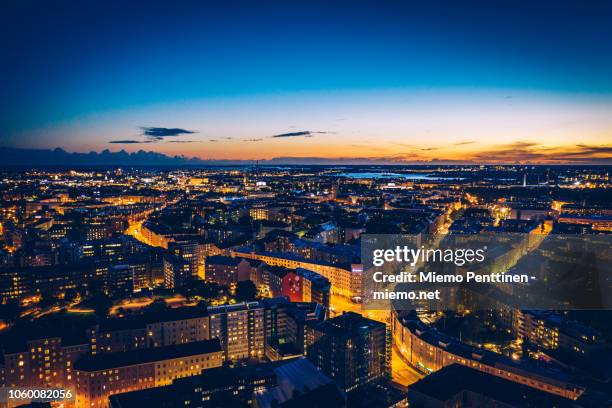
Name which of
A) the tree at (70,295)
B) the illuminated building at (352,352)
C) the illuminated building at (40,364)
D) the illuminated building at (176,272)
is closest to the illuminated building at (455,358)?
the illuminated building at (352,352)

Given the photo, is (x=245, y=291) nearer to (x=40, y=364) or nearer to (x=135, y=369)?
(x=135, y=369)

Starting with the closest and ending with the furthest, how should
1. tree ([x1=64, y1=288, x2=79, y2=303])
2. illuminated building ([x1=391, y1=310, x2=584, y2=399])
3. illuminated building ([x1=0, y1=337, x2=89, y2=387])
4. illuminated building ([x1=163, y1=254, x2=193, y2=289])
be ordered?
illuminated building ([x1=391, y1=310, x2=584, y2=399]) < illuminated building ([x1=0, y1=337, x2=89, y2=387]) < tree ([x1=64, y1=288, x2=79, y2=303]) < illuminated building ([x1=163, y1=254, x2=193, y2=289])

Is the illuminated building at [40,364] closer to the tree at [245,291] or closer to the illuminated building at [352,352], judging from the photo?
the illuminated building at [352,352]

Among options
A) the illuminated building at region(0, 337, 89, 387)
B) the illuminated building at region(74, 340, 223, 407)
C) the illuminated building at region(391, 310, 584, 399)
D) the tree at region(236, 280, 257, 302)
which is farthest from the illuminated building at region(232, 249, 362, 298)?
the illuminated building at region(0, 337, 89, 387)

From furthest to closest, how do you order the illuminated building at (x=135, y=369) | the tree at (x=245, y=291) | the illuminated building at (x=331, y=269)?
1. the illuminated building at (x=331, y=269)
2. the tree at (x=245, y=291)
3. the illuminated building at (x=135, y=369)

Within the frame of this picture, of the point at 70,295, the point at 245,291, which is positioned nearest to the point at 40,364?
the point at 70,295

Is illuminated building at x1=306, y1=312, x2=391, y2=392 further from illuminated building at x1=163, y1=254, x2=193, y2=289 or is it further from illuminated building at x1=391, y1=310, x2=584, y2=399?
illuminated building at x1=163, y1=254, x2=193, y2=289

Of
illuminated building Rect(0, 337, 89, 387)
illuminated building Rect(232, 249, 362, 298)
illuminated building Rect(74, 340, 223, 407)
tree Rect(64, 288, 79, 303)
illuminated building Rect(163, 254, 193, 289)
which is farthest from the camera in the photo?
illuminated building Rect(163, 254, 193, 289)

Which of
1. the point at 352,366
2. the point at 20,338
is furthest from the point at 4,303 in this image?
the point at 352,366

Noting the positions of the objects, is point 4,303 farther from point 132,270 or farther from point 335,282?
A: point 335,282

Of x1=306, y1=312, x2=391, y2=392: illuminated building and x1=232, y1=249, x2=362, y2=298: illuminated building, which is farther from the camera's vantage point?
x1=232, y1=249, x2=362, y2=298: illuminated building
